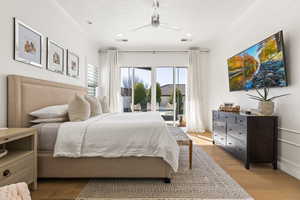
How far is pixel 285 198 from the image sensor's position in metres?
A: 1.96

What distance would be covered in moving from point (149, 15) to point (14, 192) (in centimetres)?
356

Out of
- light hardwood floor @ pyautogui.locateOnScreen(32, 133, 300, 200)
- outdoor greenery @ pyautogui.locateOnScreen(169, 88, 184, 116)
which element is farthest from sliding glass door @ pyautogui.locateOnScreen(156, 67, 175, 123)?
light hardwood floor @ pyautogui.locateOnScreen(32, 133, 300, 200)

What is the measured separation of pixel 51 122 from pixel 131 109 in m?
3.80

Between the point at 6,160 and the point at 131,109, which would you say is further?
the point at 131,109

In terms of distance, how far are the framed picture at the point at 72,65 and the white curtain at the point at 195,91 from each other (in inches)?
136

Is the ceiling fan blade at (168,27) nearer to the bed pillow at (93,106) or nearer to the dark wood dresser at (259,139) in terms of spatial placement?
the bed pillow at (93,106)

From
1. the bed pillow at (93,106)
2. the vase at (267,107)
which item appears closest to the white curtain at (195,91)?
the vase at (267,107)

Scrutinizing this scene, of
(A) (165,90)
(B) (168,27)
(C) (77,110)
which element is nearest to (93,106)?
(C) (77,110)

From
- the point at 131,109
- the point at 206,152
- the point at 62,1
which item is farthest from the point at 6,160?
the point at 131,109

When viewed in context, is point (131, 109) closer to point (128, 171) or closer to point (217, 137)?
point (217, 137)

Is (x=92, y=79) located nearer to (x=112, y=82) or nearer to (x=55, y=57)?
(x=112, y=82)

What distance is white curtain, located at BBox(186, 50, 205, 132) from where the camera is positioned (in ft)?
19.3

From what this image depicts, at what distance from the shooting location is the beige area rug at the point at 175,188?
1978 millimetres

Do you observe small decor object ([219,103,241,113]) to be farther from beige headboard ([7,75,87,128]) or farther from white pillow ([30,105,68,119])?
beige headboard ([7,75,87,128])
